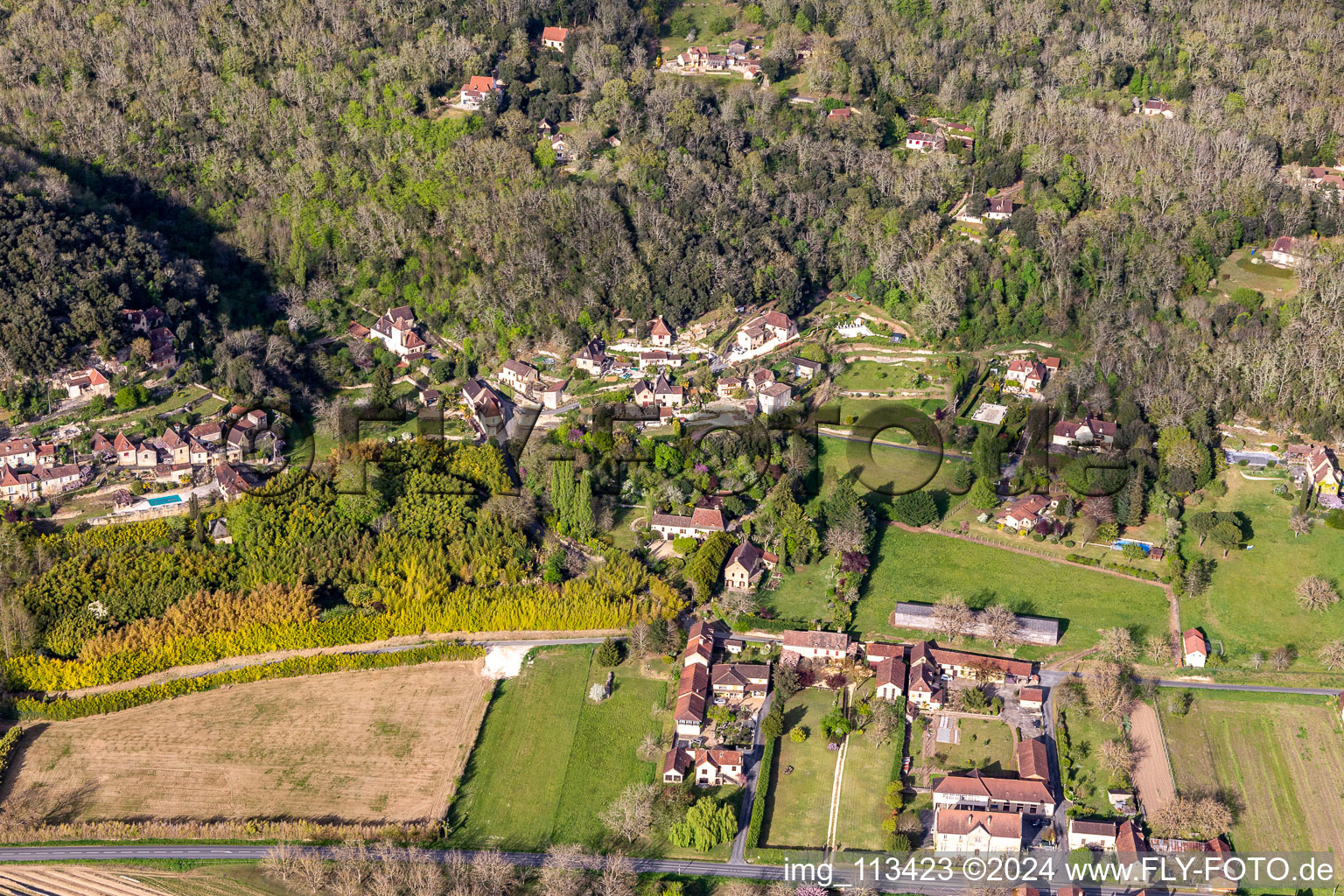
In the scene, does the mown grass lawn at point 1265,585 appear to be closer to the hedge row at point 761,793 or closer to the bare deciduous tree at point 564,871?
the hedge row at point 761,793

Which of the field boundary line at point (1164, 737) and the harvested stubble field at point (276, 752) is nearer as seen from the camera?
the harvested stubble field at point (276, 752)

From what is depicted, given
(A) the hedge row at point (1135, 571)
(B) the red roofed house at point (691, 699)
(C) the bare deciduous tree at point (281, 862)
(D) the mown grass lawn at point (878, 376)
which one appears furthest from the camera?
(D) the mown grass lawn at point (878, 376)

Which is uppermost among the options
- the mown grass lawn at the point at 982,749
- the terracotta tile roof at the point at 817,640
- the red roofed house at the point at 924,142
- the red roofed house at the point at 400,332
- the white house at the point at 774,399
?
the red roofed house at the point at 924,142

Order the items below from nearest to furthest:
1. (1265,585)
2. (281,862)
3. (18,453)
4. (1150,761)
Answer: (281,862), (1150,761), (1265,585), (18,453)

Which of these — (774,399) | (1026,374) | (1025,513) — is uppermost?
(774,399)

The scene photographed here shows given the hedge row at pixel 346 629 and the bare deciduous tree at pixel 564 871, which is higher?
the hedge row at pixel 346 629

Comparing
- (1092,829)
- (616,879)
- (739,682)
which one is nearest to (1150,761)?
(1092,829)

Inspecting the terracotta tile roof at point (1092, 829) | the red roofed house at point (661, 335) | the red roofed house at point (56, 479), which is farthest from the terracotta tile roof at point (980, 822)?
the red roofed house at point (56, 479)

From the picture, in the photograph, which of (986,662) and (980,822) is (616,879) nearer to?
(980,822)
